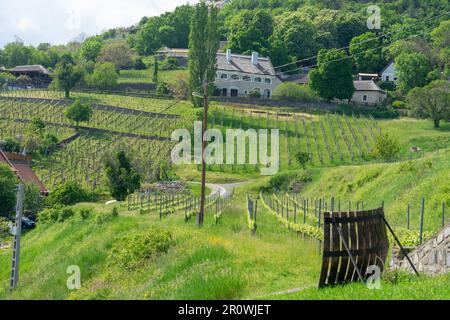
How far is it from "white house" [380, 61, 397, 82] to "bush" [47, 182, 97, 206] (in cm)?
5178

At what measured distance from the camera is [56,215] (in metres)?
36.6

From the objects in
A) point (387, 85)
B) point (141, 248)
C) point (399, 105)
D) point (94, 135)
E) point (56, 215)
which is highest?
point (387, 85)

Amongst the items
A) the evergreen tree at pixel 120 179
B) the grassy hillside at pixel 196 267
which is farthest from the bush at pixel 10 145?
the grassy hillside at pixel 196 267

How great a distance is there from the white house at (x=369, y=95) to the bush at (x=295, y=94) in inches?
226

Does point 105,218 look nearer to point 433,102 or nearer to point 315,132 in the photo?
point 315,132

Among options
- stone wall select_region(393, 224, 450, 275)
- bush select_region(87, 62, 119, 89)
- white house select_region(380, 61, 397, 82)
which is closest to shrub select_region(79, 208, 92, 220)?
stone wall select_region(393, 224, 450, 275)

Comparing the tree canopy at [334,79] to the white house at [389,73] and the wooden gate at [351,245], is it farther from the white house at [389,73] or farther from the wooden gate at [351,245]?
the wooden gate at [351,245]

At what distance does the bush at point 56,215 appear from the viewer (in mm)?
35344

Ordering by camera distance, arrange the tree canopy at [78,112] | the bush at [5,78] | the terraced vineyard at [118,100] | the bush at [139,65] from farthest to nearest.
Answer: the bush at [139,65]
the bush at [5,78]
the terraced vineyard at [118,100]
the tree canopy at [78,112]

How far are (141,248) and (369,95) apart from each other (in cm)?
6083

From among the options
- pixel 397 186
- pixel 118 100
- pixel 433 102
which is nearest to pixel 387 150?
pixel 433 102

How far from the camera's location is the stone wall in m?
11.4

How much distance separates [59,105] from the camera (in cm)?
7000
